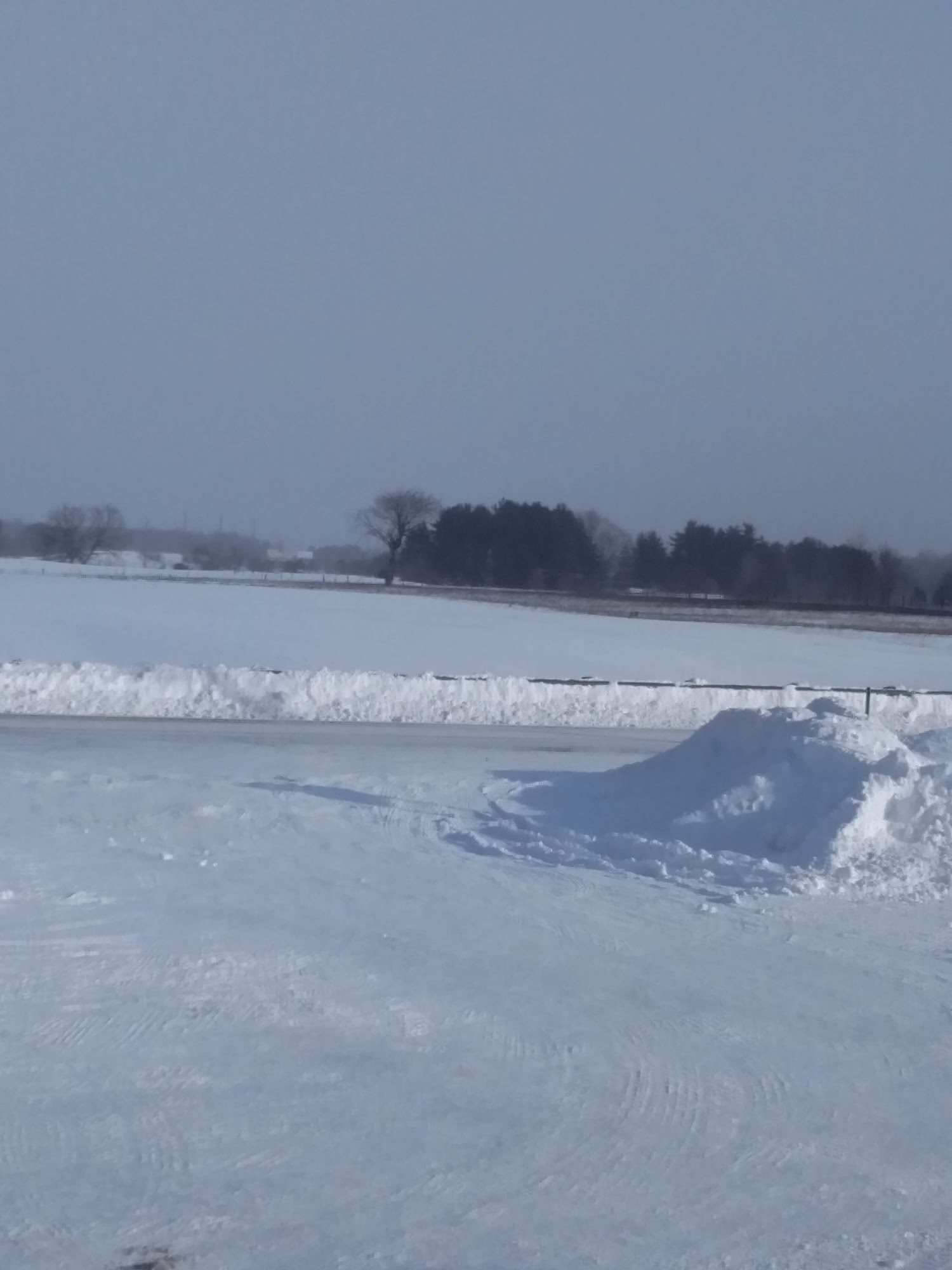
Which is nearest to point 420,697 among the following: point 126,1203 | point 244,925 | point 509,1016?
point 244,925

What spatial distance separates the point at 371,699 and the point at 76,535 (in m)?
91.4

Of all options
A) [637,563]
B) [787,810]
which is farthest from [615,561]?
[787,810]

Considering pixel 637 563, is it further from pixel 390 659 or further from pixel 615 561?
pixel 390 659

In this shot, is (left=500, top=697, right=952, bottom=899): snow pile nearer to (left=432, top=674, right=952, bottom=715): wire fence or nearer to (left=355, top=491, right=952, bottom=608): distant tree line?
(left=432, top=674, right=952, bottom=715): wire fence

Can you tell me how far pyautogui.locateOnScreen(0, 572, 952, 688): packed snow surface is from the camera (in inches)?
1206

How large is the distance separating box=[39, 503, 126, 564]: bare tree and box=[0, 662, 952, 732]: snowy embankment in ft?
274

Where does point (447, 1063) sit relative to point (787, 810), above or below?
below

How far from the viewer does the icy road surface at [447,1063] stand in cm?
429

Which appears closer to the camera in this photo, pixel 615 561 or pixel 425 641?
pixel 425 641

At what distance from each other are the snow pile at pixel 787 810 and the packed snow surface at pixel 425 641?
15.8m

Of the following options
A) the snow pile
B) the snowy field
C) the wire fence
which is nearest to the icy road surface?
the snow pile

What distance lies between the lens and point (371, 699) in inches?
885

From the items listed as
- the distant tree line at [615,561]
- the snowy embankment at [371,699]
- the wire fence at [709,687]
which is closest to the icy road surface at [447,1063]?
the snowy embankment at [371,699]

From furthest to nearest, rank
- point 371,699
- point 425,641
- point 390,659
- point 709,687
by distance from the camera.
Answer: point 425,641, point 390,659, point 709,687, point 371,699
